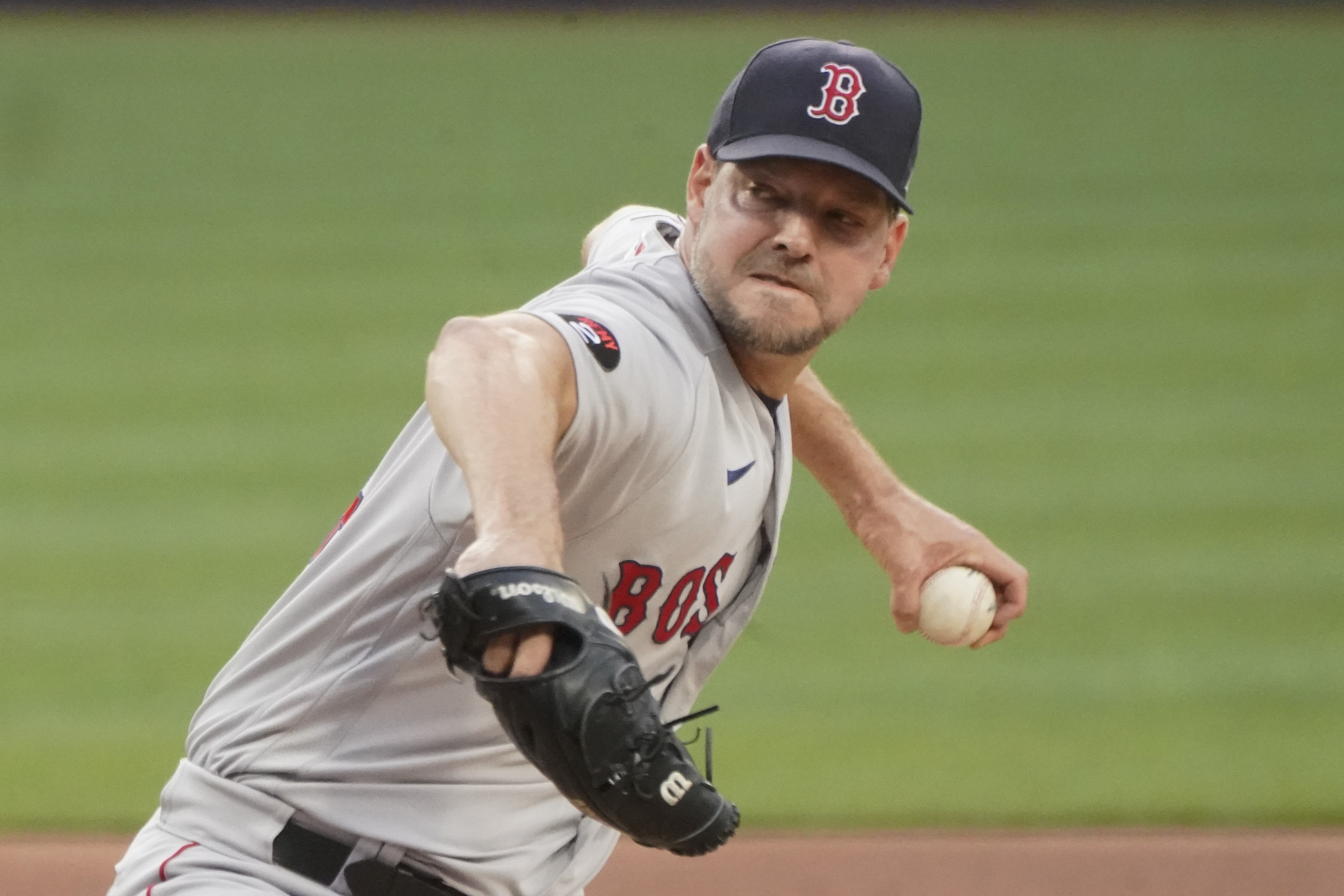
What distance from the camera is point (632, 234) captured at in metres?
2.92

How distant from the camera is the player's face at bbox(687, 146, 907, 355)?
2.36m

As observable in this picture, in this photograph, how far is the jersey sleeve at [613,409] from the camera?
2.03 m

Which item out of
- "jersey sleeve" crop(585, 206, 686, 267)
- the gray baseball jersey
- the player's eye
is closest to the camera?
the gray baseball jersey

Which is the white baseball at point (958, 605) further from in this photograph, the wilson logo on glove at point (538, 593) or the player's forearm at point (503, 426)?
the wilson logo on glove at point (538, 593)

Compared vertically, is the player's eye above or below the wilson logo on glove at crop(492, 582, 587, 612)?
above

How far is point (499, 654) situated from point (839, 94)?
42.5 inches

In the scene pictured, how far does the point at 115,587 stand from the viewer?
21.7ft

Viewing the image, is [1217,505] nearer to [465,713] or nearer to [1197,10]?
[465,713]

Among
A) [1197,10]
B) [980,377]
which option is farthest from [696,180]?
[1197,10]

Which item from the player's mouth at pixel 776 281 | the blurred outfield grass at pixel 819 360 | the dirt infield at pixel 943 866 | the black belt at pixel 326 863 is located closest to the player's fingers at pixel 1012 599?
the player's mouth at pixel 776 281

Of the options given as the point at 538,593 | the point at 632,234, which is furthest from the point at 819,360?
the point at 538,593

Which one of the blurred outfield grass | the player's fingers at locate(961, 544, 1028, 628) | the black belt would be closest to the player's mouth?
the player's fingers at locate(961, 544, 1028, 628)

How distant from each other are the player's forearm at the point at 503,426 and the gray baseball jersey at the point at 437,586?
13 centimetres

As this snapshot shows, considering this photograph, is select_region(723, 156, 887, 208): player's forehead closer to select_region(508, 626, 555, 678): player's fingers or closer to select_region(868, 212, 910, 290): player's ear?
select_region(868, 212, 910, 290): player's ear
